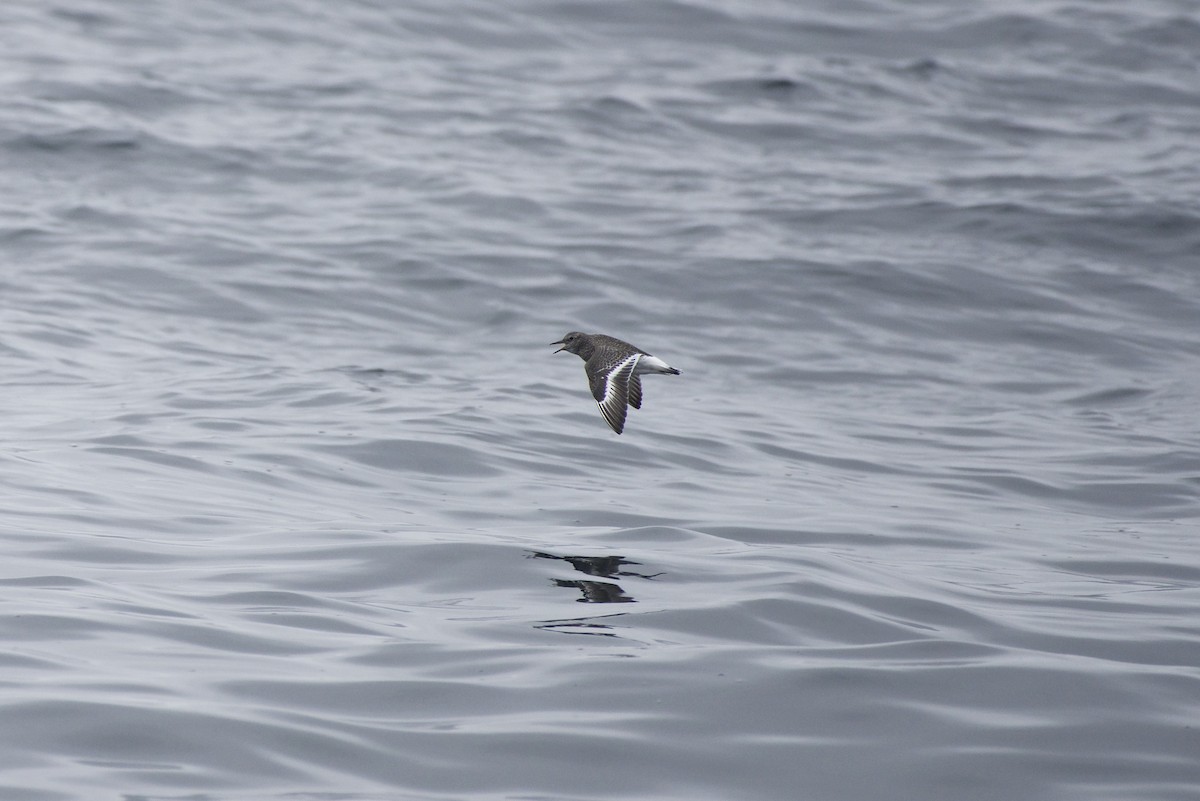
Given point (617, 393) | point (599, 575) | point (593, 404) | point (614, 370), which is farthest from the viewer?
point (593, 404)

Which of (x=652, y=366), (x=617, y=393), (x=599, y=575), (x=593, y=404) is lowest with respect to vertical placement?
(x=599, y=575)

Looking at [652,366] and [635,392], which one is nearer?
[635,392]

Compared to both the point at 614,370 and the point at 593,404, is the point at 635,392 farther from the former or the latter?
the point at 593,404

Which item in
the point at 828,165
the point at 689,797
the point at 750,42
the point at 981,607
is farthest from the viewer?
the point at 750,42

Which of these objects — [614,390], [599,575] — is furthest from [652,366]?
[599,575]

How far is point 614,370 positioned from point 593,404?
6.61ft

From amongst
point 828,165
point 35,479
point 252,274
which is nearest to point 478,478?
point 35,479

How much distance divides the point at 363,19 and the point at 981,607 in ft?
61.2

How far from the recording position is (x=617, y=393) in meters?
8.47

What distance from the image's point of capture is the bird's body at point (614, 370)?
27.4ft

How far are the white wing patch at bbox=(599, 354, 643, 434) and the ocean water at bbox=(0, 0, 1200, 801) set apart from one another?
44 centimetres

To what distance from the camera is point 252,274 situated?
44.1 feet

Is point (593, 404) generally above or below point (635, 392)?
below

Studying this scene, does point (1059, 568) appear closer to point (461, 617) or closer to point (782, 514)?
point (782, 514)
